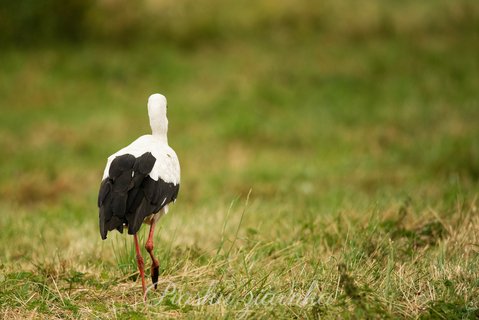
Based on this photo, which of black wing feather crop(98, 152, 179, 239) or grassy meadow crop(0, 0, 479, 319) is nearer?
black wing feather crop(98, 152, 179, 239)

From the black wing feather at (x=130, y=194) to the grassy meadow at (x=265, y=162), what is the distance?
0.46 meters

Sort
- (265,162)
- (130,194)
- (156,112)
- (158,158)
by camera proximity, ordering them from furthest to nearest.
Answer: (265,162), (156,112), (158,158), (130,194)

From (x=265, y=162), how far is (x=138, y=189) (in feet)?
22.4

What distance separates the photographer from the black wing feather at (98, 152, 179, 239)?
338cm

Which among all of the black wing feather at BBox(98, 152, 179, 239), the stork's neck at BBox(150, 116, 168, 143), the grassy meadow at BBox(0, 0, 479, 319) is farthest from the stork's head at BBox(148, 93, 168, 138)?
the grassy meadow at BBox(0, 0, 479, 319)

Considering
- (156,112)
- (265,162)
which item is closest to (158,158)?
(156,112)

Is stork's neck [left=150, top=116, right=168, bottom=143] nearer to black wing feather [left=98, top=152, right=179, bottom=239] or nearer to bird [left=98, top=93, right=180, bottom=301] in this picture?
bird [left=98, top=93, right=180, bottom=301]

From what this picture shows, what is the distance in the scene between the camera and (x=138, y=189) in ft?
11.5

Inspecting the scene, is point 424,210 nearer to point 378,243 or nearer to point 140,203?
point 378,243

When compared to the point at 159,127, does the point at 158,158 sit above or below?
below

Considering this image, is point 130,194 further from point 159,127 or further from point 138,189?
point 159,127

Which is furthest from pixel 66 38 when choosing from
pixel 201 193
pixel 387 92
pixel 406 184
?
pixel 406 184

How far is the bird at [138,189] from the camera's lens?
3.39 m

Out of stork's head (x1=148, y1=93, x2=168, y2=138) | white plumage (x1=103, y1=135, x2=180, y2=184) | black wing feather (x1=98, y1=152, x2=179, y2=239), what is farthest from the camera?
stork's head (x1=148, y1=93, x2=168, y2=138)
